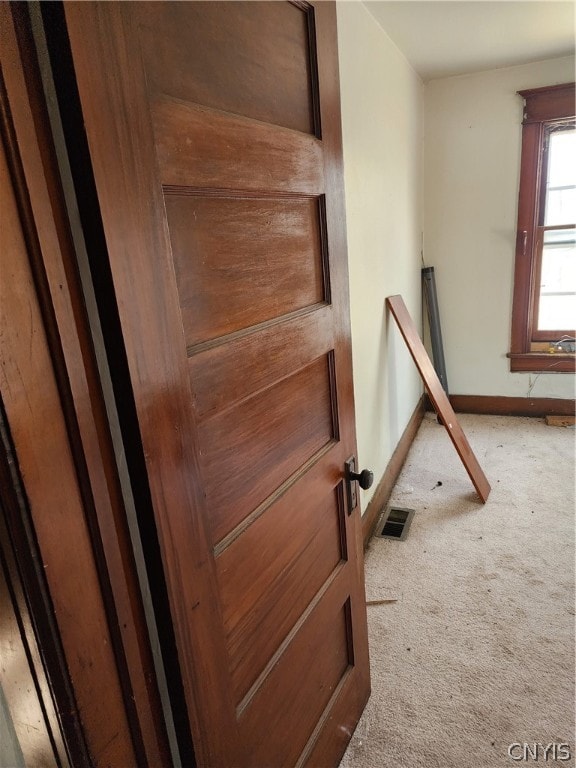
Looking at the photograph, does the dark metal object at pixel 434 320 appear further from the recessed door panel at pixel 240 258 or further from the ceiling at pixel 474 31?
the recessed door panel at pixel 240 258

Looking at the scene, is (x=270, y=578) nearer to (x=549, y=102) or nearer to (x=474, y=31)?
(x=474, y=31)

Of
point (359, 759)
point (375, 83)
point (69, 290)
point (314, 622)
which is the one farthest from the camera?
point (375, 83)

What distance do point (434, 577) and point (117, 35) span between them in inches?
87.7

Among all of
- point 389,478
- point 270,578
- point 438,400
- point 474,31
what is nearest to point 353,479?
point 270,578

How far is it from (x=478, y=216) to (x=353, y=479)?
2997 mm

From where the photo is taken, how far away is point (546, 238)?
11.3 ft

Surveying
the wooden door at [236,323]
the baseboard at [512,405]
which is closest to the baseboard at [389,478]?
the baseboard at [512,405]

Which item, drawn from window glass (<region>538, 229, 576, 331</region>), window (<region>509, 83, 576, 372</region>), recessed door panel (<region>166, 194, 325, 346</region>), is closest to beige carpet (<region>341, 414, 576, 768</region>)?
window (<region>509, 83, 576, 372</region>)

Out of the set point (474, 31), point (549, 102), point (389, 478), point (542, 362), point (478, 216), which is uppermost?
point (474, 31)

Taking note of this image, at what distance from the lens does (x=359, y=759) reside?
142 cm

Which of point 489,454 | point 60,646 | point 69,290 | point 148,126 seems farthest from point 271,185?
point 489,454

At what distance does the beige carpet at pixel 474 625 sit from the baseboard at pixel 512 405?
75 centimetres

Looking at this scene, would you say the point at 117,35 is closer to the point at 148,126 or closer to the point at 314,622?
the point at 148,126

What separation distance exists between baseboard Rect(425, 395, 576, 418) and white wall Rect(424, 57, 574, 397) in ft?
0.18
